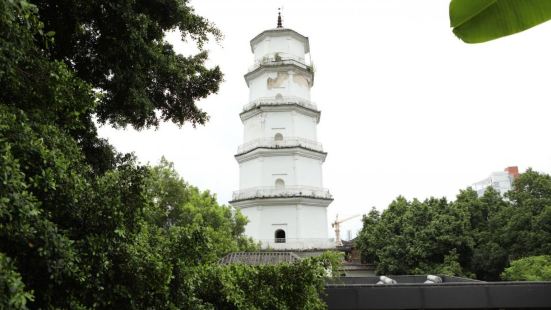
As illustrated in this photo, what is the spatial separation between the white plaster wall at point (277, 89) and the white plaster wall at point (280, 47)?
1210mm

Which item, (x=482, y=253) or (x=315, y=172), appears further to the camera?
(x=315, y=172)

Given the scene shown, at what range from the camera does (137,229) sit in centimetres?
387

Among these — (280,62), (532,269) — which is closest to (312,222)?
(280,62)

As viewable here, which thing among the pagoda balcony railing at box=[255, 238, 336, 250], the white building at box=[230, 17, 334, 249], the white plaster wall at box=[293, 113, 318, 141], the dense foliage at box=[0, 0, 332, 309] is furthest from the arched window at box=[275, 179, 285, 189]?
the dense foliage at box=[0, 0, 332, 309]

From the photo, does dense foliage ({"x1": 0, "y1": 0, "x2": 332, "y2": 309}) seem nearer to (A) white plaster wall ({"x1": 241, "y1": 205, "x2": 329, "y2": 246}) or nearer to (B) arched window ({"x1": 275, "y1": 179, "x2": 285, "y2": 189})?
(A) white plaster wall ({"x1": 241, "y1": 205, "x2": 329, "y2": 246})

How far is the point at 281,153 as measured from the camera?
2086cm

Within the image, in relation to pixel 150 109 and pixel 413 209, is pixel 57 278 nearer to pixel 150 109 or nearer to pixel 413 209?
pixel 150 109

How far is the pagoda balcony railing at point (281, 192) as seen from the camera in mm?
20141

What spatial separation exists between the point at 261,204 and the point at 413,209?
8.31 meters

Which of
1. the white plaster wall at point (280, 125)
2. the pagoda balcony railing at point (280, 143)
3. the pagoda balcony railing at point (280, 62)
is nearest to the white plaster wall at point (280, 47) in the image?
the pagoda balcony railing at point (280, 62)

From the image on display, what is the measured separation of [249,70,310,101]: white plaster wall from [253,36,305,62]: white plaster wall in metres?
1.21

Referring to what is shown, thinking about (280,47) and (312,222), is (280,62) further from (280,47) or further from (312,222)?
(312,222)

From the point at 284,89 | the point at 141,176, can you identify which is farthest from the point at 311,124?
Result: the point at 141,176

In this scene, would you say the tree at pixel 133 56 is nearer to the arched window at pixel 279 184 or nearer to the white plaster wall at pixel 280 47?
the arched window at pixel 279 184
